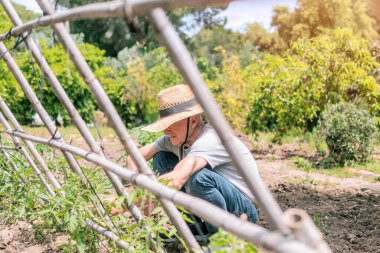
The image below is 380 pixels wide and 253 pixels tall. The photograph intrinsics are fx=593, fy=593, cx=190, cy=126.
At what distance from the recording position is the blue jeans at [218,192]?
3164 mm

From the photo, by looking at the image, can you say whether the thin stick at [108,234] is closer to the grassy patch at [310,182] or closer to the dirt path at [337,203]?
the dirt path at [337,203]

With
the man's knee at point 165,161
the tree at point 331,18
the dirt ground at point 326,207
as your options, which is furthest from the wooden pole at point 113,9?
the tree at point 331,18

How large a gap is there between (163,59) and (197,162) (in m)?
11.1

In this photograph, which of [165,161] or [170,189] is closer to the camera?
[170,189]

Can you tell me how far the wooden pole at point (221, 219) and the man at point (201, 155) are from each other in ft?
2.21

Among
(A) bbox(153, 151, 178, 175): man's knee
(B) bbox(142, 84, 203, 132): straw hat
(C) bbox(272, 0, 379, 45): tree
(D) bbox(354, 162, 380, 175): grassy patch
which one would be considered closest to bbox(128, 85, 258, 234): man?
(B) bbox(142, 84, 203, 132): straw hat

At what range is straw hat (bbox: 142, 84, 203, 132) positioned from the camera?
126 inches

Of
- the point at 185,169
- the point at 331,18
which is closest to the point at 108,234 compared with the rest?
the point at 185,169

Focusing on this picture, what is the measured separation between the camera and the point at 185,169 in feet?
9.77

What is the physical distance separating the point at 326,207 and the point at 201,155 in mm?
2383

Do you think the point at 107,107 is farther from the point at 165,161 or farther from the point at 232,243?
the point at 165,161

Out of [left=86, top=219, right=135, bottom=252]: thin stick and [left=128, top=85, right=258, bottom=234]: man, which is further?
[left=128, top=85, right=258, bottom=234]: man

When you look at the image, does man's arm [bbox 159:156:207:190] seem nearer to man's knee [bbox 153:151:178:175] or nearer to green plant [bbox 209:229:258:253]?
man's knee [bbox 153:151:178:175]

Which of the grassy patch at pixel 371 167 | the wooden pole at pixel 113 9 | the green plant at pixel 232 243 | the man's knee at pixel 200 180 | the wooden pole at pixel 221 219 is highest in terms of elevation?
the wooden pole at pixel 113 9
